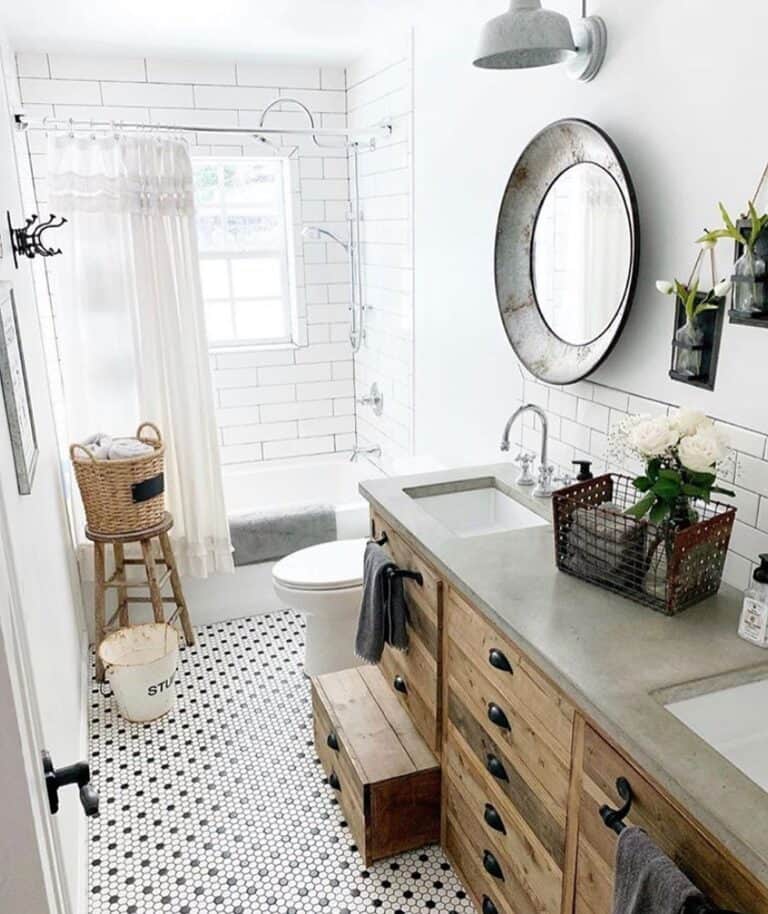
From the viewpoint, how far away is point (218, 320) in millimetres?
4297

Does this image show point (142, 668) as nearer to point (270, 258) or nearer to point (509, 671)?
point (509, 671)

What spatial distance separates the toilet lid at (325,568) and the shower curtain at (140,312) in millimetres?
532

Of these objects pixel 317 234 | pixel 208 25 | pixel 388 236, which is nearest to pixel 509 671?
pixel 388 236

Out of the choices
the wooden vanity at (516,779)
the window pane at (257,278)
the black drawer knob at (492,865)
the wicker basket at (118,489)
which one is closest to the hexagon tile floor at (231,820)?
the wooden vanity at (516,779)

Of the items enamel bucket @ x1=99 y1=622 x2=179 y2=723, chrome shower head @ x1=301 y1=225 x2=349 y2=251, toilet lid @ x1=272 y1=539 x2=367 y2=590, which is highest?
chrome shower head @ x1=301 y1=225 x2=349 y2=251

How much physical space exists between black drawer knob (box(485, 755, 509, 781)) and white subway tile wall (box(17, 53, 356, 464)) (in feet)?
9.63

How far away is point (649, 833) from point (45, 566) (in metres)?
1.71

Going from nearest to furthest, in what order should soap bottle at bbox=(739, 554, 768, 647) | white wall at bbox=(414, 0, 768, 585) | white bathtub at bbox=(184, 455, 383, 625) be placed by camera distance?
soap bottle at bbox=(739, 554, 768, 647)
white wall at bbox=(414, 0, 768, 585)
white bathtub at bbox=(184, 455, 383, 625)

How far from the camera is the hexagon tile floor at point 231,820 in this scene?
2.06 m

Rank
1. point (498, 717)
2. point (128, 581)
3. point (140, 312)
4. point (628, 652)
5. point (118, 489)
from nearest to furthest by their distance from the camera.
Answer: point (628, 652) < point (498, 717) < point (118, 489) < point (140, 312) < point (128, 581)

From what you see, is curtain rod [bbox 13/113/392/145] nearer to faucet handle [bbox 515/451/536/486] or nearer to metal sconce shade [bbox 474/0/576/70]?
metal sconce shade [bbox 474/0/576/70]

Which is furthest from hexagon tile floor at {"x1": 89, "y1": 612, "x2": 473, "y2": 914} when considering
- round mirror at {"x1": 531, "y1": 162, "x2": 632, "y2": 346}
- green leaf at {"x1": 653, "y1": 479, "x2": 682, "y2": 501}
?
round mirror at {"x1": 531, "y1": 162, "x2": 632, "y2": 346}

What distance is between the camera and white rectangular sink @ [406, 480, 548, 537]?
2406mm

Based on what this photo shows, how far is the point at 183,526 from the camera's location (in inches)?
131
